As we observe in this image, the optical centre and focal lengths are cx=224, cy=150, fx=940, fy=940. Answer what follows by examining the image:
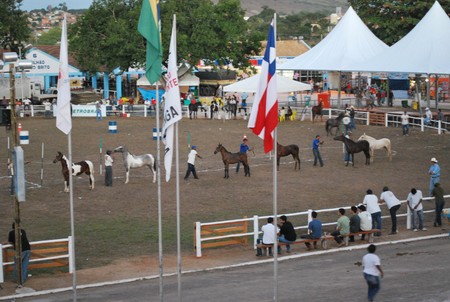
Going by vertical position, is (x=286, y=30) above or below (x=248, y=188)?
above

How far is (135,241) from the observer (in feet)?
77.3

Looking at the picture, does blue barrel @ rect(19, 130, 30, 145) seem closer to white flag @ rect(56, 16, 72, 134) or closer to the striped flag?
white flag @ rect(56, 16, 72, 134)

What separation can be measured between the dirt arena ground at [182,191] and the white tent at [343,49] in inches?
264

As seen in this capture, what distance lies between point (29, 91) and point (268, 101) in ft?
161

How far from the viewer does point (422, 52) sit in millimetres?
46781

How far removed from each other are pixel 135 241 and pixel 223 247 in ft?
7.30

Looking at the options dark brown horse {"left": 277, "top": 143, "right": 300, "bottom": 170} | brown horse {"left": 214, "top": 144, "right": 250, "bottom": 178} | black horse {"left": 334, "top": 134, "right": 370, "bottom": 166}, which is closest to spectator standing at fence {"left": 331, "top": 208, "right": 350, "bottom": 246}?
brown horse {"left": 214, "top": 144, "right": 250, "bottom": 178}

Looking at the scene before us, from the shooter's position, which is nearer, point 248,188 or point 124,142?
point 248,188

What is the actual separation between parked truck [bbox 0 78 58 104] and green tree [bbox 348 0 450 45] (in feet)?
73.9

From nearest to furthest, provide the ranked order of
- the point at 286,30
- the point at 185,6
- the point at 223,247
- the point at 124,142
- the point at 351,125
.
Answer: the point at 223,247 → the point at 124,142 → the point at 351,125 → the point at 185,6 → the point at 286,30

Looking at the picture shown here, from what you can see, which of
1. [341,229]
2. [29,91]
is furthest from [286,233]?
[29,91]

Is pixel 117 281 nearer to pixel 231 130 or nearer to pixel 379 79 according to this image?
pixel 231 130

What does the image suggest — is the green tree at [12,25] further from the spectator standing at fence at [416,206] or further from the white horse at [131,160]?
the spectator standing at fence at [416,206]

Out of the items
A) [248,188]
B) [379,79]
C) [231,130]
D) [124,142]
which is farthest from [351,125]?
[379,79]
